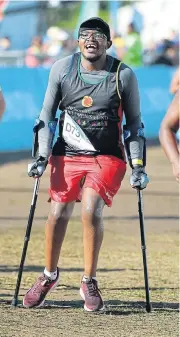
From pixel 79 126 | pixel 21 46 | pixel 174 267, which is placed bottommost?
pixel 21 46

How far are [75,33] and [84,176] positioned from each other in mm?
19828

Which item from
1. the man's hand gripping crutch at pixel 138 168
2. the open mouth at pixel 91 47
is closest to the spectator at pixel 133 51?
the man's hand gripping crutch at pixel 138 168

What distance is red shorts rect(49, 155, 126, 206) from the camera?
7645mm

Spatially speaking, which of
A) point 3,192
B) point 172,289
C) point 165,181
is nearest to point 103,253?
point 172,289

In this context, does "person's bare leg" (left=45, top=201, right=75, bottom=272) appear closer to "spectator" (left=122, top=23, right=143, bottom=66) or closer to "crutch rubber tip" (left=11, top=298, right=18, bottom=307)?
"crutch rubber tip" (left=11, top=298, right=18, bottom=307)

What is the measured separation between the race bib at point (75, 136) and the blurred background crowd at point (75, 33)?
13.9 meters

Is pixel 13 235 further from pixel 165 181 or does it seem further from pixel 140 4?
pixel 140 4

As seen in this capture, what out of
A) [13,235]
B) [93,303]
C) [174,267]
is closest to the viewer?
[93,303]

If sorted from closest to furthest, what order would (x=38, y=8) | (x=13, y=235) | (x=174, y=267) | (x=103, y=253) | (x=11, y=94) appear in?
(x=174, y=267)
(x=103, y=253)
(x=13, y=235)
(x=11, y=94)
(x=38, y=8)

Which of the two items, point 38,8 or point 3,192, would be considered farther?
point 38,8

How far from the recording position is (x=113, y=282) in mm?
9008

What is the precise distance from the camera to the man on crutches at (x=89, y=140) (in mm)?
7586

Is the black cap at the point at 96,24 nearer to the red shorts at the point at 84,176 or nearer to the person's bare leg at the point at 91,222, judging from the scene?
the red shorts at the point at 84,176

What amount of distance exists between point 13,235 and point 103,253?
132cm
